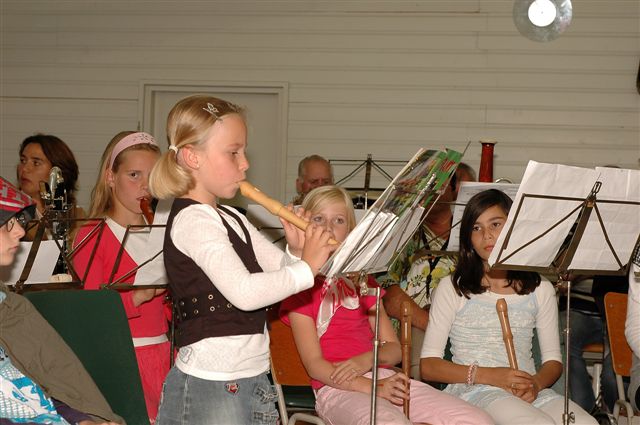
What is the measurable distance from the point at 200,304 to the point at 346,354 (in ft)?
3.25

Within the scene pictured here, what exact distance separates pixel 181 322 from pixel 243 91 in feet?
16.8

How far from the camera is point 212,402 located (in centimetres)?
238

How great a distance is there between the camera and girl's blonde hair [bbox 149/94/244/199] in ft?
8.19

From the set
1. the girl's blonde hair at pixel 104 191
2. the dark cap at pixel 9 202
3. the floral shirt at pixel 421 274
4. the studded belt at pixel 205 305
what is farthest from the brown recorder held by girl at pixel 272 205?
the floral shirt at pixel 421 274

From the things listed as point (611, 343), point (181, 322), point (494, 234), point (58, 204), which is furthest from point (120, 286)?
point (611, 343)

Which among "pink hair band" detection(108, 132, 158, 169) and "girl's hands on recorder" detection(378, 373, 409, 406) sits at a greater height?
"pink hair band" detection(108, 132, 158, 169)

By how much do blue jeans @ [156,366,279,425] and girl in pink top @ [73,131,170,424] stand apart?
31.7 inches

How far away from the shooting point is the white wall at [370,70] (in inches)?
278

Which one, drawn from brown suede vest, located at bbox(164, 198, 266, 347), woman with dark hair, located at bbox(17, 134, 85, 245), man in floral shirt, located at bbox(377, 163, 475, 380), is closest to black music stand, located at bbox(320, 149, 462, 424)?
brown suede vest, located at bbox(164, 198, 266, 347)

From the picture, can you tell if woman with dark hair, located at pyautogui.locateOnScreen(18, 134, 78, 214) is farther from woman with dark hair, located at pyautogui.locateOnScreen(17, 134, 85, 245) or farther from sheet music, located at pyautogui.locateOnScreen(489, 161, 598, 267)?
sheet music, located at pyautogui.locateOnScreen(489, 161, 598, 267)

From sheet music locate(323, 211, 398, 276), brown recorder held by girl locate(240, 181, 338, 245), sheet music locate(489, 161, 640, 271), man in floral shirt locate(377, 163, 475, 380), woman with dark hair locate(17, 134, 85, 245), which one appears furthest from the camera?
woman with dark hair locate(17, 134, 85, 245)

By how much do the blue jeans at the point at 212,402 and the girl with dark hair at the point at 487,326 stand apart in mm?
1089

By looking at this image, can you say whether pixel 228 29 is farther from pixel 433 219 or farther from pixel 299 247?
pixel 299 247

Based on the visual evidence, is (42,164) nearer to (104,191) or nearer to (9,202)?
(104,191)
